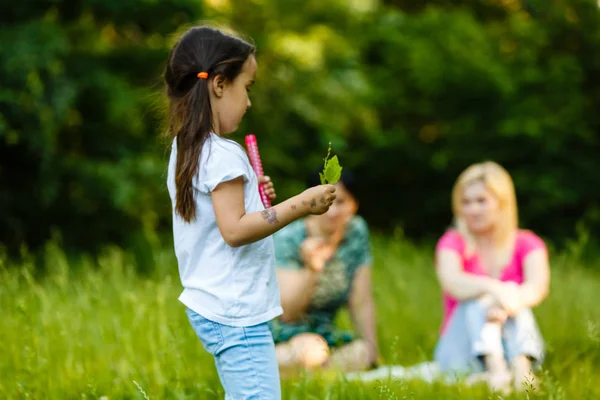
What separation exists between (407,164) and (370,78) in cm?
109

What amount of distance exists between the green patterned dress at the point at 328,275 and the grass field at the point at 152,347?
0.39 meters

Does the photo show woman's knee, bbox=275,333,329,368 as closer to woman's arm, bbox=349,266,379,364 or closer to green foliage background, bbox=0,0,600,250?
woman's arm, bbox=349,266,379,364

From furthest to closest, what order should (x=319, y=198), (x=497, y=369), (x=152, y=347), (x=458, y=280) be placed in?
(x=458, y=280)
(x=497, y=369)
(x=152, y=347)
(x=319, y=198)

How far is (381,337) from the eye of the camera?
3990 millimetres

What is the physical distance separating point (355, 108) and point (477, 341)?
473 centimetres

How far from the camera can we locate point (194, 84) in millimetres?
1946

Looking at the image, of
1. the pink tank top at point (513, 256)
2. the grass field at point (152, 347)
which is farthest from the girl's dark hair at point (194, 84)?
the pink tank top at point (513, 256)

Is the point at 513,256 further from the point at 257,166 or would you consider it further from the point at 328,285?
the point at 257,166

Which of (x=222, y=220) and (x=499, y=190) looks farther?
(x=499, y=190)

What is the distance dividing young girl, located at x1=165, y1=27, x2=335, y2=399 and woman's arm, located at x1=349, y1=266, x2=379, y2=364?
69.4 inches

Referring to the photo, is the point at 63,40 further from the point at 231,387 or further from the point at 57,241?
the point at 231,387

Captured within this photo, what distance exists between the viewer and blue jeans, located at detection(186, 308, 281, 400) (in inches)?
73.2

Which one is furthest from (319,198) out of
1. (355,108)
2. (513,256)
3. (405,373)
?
(355,108)

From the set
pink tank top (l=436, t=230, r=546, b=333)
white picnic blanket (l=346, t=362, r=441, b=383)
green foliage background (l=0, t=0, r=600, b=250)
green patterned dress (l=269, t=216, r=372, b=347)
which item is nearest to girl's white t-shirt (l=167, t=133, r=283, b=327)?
white picnic blanket (l=346, t=362, r=441, b=383)
